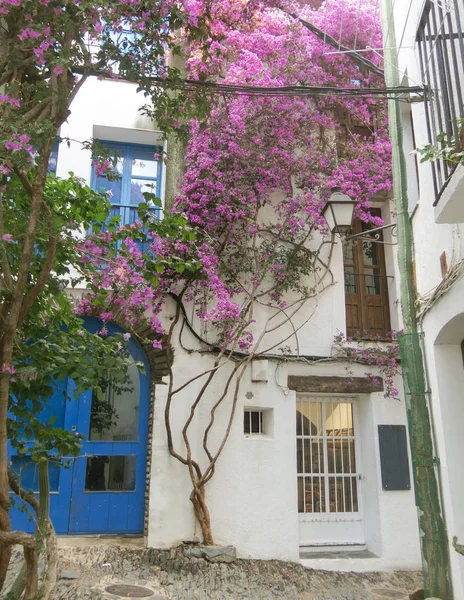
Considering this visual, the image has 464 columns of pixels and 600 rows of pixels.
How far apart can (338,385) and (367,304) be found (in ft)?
5.17

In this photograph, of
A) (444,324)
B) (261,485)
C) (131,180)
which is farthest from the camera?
(131,180)

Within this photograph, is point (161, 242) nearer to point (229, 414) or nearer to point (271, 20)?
point (229, 414)

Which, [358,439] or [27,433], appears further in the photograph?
[358,439]

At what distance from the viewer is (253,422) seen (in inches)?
313

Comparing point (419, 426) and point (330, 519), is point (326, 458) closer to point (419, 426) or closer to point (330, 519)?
point (330, 519)

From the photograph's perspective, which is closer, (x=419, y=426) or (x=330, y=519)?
(x=419, y=426)

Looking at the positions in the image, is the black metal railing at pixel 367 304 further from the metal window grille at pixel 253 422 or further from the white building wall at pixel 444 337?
the white building wall at pixel 444 337

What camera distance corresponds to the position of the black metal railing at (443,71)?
4.26 m

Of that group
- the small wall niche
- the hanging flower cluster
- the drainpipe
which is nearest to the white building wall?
the drainpipe

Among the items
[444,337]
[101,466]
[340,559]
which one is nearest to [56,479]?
[101,466]

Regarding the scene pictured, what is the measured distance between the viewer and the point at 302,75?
8.77 metres

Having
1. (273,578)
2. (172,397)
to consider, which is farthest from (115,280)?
(273,578)

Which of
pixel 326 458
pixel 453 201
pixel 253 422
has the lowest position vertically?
pixel 326 458

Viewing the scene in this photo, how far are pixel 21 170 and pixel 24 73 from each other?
148 centimetres
